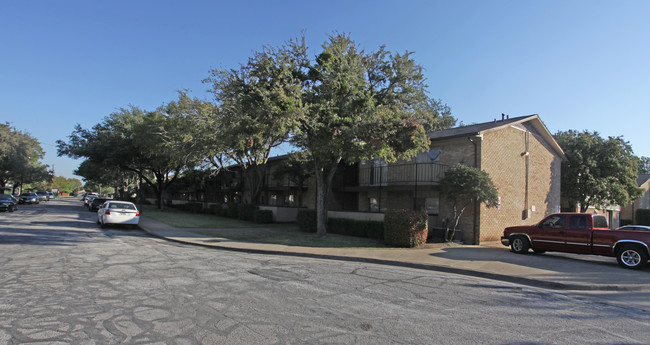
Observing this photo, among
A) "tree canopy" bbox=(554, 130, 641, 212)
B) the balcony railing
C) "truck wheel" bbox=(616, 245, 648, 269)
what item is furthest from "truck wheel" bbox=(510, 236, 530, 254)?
"tree canopy" bbox=(554, 130, 641, 212)

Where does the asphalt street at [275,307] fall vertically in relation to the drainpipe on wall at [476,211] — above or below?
below

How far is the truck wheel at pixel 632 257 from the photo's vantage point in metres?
10.2

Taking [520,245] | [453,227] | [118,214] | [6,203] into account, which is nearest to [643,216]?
[453,227]

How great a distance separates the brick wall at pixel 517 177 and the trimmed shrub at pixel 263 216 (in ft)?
46.0

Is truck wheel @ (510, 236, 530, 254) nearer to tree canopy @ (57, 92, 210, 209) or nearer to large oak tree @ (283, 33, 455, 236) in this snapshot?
large oak tree @ (283, 33, 455, 236)

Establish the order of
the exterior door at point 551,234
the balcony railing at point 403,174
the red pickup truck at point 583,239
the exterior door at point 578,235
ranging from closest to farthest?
1. the red pickup truck at point 583,239
2. the exterior door at point 578,235
3. the exterior door at point 551,234
4. the balcony railing at point 403,174

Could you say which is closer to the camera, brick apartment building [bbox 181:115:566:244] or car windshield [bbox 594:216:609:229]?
car windshield [bbox 594:216:609:229]

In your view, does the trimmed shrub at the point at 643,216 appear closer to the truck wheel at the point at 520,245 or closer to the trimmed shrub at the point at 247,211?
the truck wheel at the point at 520,245

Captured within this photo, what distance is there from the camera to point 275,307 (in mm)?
5609

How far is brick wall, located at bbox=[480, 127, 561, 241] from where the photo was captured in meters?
16.4

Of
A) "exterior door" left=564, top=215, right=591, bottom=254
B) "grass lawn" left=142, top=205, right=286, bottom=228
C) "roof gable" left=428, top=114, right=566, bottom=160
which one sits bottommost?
"grass lawn" left=142, top=205, right=286, bottom=228

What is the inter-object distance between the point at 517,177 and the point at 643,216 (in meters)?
20.6

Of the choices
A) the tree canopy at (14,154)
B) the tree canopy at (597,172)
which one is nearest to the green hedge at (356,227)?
the tree canopy at (597,172)

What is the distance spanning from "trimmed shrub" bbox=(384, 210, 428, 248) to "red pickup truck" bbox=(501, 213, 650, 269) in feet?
10.4
